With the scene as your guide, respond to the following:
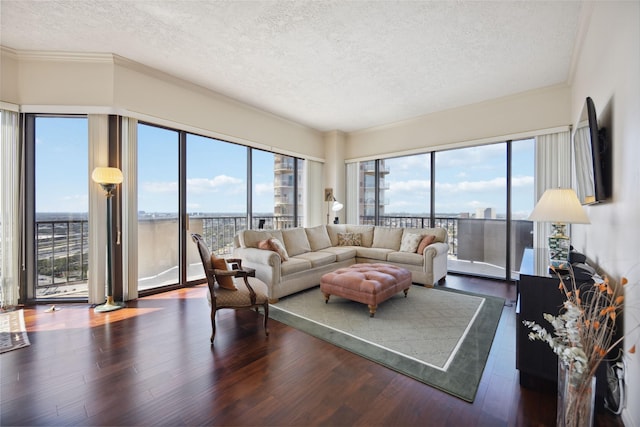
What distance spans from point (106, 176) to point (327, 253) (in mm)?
3226

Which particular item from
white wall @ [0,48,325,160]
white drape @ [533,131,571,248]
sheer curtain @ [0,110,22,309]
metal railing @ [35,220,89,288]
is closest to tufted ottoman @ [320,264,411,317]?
white drape @ [533,131,571,248]

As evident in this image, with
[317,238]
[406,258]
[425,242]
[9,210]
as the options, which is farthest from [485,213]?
[9,210]

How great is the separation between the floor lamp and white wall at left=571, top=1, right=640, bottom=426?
14.7ft

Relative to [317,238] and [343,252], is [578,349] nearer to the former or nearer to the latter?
[343,252]

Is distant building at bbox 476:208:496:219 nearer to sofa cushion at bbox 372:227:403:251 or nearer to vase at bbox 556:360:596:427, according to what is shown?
sofa cushion at bbox 372:227:403:251

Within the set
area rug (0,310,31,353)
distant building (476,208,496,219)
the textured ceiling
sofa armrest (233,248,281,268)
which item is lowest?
area rug (0,310,31,353)

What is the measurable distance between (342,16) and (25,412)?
3774 millimetres

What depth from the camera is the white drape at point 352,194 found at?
6.48 meters

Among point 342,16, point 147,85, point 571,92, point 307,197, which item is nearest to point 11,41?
point 147,85

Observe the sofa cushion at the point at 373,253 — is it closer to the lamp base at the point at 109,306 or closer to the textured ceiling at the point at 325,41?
the textured ceiling at the point at 325,41

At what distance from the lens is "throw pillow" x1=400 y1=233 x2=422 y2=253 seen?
15.1 ft

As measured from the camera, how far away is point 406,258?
14.4 feet

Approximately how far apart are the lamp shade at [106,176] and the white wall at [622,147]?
14.8ft

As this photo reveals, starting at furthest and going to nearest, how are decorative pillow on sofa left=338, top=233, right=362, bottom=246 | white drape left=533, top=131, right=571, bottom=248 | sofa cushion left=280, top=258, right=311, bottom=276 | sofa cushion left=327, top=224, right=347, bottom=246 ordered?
sofa cushion left=327, top=224, right=347, bottom=246, decorative pillow on sofa left=338, top=233, right=362, bottom=246, white drape left=533, top=131, right=571, bottom=248, sofa cushion left=280, top=258, right=311, bottom=276
